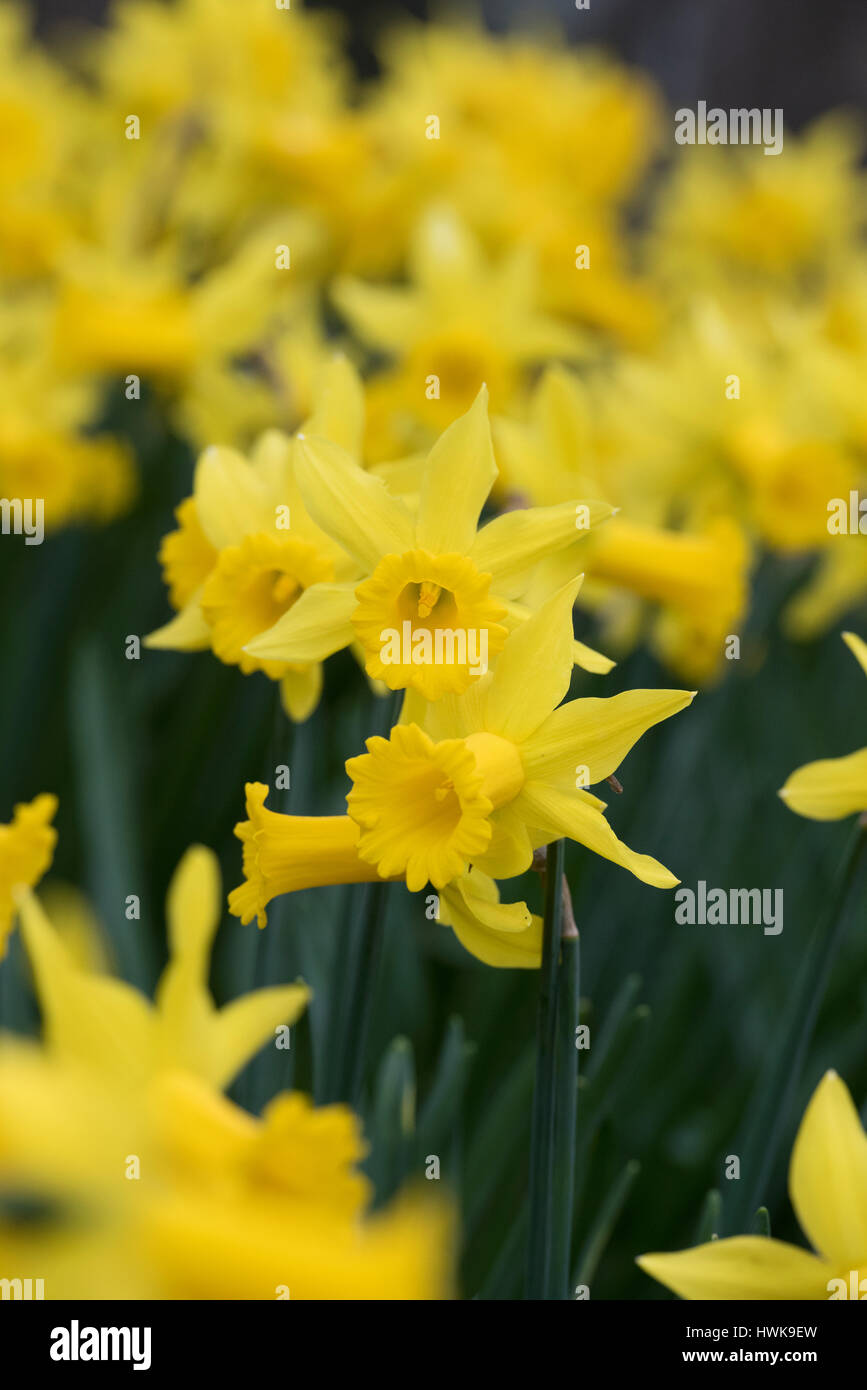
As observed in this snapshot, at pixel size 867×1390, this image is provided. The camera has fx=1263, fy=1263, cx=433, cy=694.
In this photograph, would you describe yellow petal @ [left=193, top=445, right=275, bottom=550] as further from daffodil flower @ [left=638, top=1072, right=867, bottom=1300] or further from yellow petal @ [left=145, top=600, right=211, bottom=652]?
daffodil flower @ [left=638, top=1072, right=867, bottom=1300]

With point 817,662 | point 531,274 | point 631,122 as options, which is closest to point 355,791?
point 531,274

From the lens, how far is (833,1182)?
28.3 inches

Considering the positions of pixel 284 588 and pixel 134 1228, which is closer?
pixel 134 1228

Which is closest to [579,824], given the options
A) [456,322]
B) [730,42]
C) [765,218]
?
[456,322]

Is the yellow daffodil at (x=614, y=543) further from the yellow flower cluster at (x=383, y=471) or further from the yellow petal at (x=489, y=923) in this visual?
the yellow petal at (x=489, y=923)

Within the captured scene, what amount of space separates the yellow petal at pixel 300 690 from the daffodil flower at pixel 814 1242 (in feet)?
1.47

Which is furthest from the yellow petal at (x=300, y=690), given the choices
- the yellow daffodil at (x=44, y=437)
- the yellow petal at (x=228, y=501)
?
the yellow daffodil at (x=44, y=437)

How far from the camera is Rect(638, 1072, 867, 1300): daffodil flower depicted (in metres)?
0.72

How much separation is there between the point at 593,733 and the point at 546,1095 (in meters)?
0.24

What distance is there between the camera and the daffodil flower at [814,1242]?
72 cm

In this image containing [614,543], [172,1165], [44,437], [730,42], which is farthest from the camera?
[730,42]

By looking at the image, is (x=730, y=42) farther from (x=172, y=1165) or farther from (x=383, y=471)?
(x=172, y=1165)
